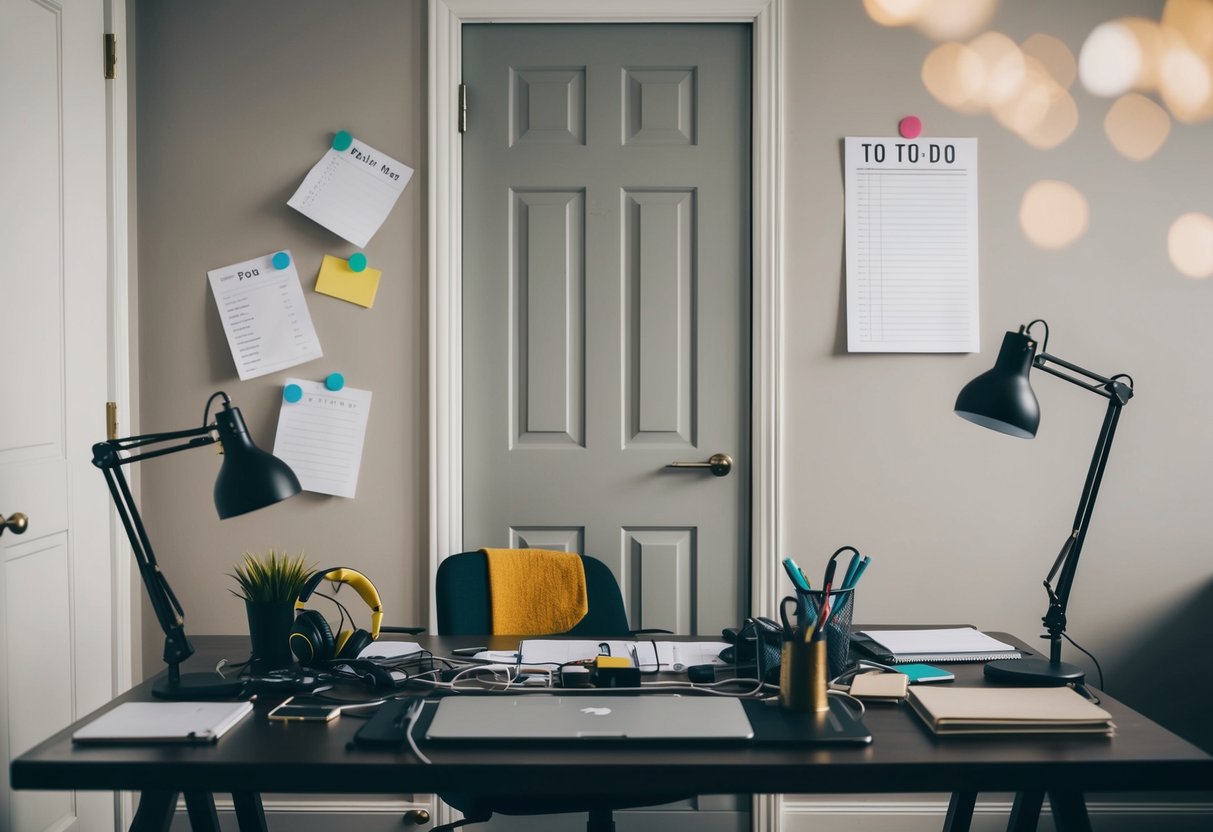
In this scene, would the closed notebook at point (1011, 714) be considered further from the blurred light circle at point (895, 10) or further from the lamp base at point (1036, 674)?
the blurred light circle at point (895, 10)

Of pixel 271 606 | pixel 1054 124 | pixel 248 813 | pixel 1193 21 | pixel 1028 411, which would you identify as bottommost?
Answer: pixel 248 813

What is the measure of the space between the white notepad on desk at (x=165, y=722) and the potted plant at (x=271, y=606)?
0.21 m

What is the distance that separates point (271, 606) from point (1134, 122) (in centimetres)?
243

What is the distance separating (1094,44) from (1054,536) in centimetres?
130

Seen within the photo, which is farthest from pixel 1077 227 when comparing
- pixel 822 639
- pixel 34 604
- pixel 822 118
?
pixel 34 604

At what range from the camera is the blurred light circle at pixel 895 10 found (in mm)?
2613

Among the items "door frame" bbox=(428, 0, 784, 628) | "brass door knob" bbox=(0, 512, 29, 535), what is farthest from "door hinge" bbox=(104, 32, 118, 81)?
"brass door knob" bbox=(0, 512, 29, 535)

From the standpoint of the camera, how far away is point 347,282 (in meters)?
2.64

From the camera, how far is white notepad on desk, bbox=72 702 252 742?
1.30 meters

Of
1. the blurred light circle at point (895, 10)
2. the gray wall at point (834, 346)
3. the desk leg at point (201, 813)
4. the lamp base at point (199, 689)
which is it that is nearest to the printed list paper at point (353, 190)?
the gray wall at point (834, 346)

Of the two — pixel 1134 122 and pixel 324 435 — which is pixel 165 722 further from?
pixel 1134 122

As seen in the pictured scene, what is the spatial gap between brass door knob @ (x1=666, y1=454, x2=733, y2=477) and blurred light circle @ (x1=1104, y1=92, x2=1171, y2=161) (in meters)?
1.31

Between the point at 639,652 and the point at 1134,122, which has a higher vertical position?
the point at 1134,122

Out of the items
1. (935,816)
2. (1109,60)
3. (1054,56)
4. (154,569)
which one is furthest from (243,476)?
(1109,60)
